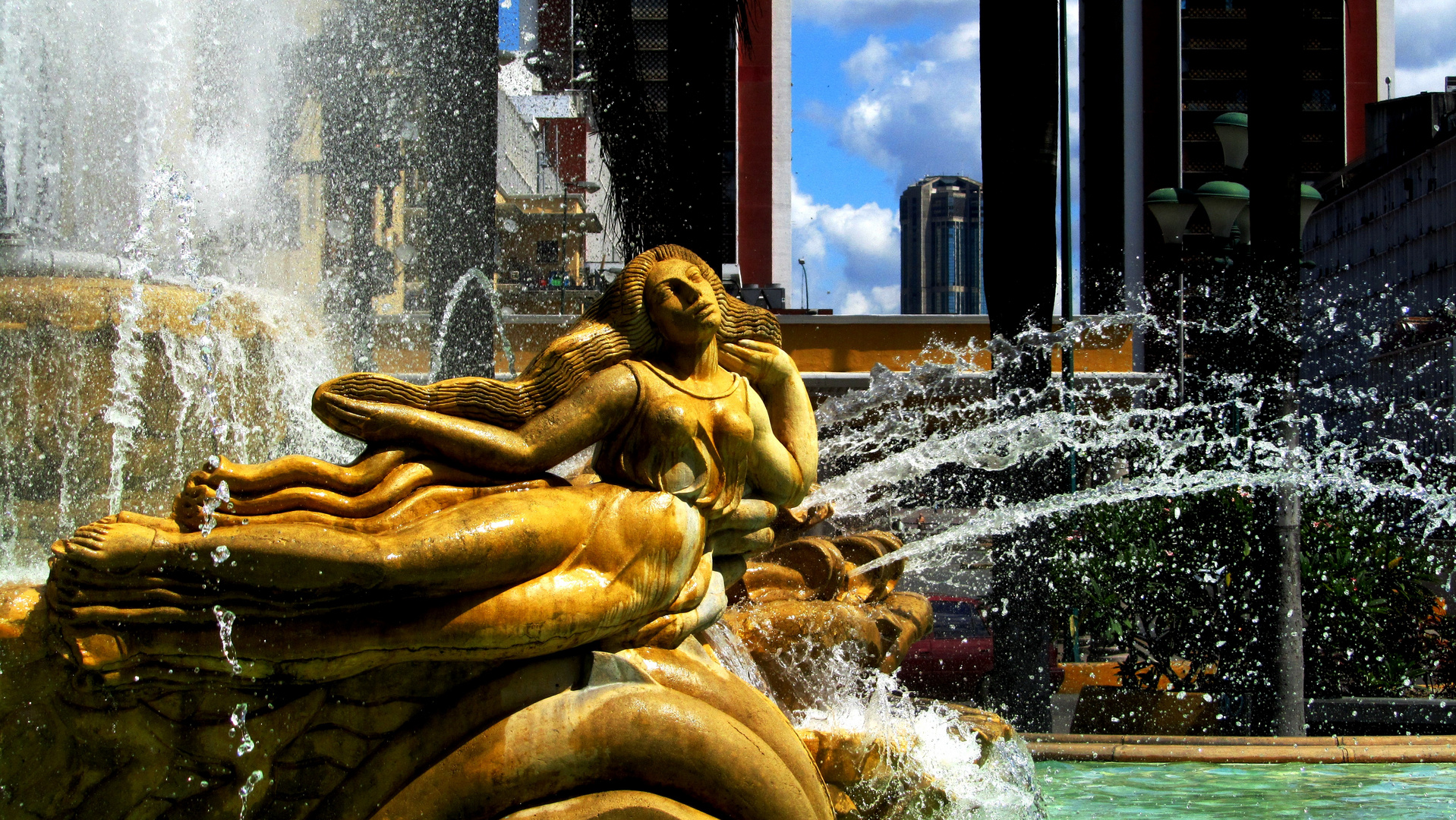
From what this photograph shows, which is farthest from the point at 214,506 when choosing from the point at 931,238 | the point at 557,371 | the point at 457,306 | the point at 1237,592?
the point at 931,238

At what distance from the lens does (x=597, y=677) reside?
96.7 inches

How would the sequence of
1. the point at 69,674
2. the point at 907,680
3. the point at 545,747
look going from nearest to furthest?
the point at 69,674 < the point at 545,747 < the point at 907,680

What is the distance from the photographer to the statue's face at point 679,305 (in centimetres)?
272

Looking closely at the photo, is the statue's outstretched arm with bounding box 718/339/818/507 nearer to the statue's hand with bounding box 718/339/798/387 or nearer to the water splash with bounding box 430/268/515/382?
the statue's hand with bounding box 718/339/798/387

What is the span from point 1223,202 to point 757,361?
581cm

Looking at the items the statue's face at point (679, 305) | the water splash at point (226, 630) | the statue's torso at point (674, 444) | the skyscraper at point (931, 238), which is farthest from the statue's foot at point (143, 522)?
the skyscraper at point (931, 238)

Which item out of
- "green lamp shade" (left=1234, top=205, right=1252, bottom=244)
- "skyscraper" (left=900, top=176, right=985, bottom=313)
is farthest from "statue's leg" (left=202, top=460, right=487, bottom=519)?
"skyscraper" (left=900, top=176, right=985, bottom=313)

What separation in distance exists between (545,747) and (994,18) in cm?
604

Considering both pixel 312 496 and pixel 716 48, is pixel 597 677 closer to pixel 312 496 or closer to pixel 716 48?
pixel 312 496

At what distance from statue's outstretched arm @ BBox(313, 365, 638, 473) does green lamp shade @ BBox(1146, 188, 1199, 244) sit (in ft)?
23.4

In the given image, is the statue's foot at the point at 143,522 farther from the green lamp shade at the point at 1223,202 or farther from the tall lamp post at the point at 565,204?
the tall lamp post at the point at 565,204

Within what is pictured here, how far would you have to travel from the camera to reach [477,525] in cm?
225

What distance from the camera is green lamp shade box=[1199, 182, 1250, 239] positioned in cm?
802

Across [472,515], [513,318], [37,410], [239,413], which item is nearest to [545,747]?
[472,515]
